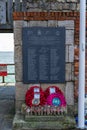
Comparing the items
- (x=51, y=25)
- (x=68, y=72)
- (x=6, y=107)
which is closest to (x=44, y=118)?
(x=68, y=72)

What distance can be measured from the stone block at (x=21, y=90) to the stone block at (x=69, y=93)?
38.2 inches

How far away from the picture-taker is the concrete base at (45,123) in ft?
23.6

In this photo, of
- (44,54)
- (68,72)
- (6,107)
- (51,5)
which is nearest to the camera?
(44,54)

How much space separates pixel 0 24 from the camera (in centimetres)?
1000

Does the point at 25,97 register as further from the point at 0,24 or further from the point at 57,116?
the point at 0,24

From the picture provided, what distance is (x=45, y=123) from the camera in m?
7.22

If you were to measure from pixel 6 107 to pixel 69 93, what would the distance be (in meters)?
2.15

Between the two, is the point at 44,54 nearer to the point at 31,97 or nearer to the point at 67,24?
the point at 67,24

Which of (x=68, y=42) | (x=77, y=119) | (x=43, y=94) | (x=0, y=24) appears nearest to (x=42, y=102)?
(x=43, y=94)

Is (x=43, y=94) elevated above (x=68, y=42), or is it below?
below

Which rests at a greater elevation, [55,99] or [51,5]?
[51,5]

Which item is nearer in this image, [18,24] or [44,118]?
[44,118]

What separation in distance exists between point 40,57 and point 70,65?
737 mm

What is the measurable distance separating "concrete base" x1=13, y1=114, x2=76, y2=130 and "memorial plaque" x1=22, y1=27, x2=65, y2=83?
1.02 m
